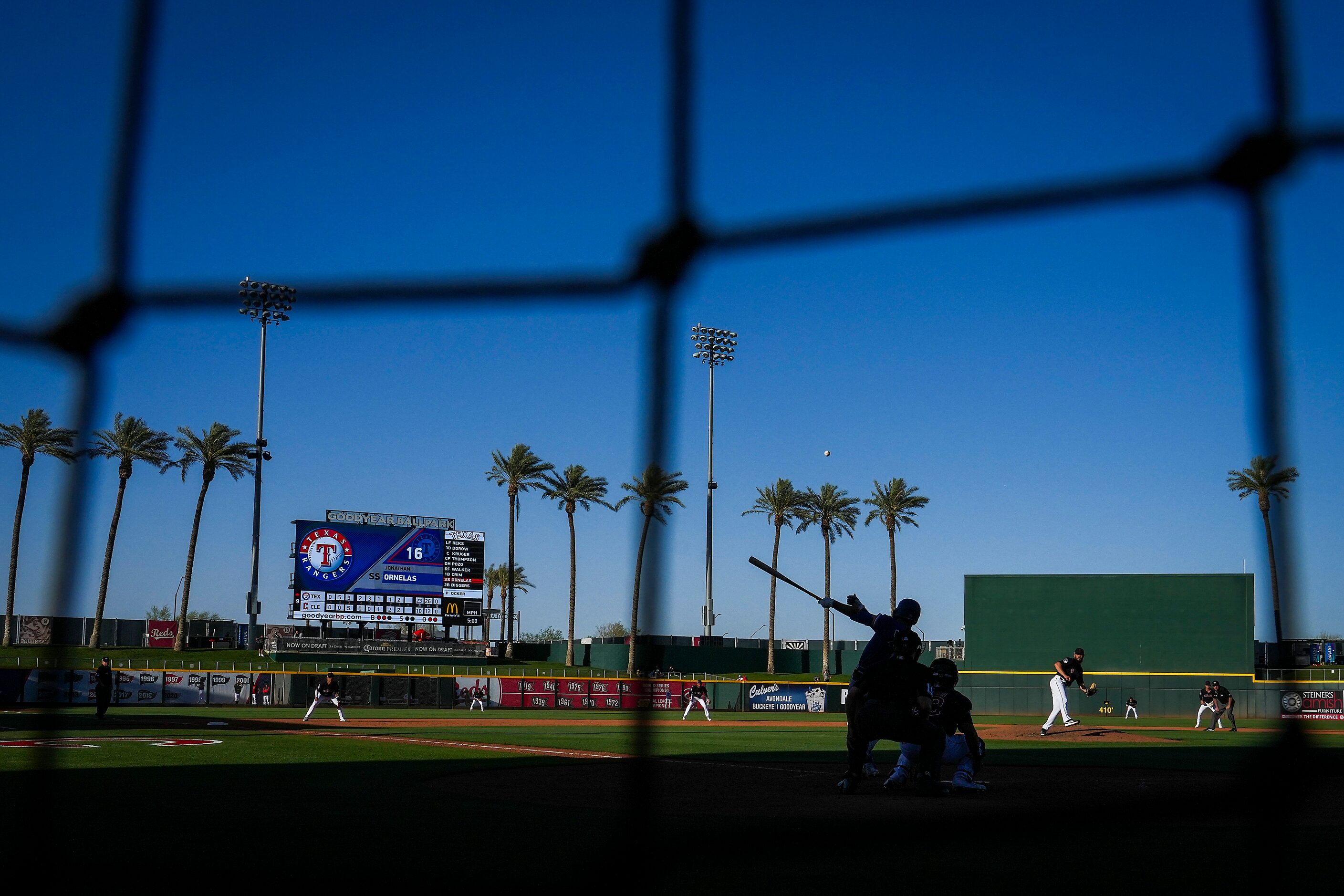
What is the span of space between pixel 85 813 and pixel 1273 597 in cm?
680

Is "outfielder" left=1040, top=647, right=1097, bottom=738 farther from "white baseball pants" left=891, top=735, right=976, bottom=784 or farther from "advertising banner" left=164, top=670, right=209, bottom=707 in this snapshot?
"advertising banner" left=164, top=670, right=209, bottom=707

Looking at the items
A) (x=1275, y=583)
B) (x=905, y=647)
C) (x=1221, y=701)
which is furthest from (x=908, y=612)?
(x=1221, y=701)

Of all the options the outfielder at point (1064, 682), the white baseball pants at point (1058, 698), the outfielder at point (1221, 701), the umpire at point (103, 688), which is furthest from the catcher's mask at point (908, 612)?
the outfielder at point (1221, 701)

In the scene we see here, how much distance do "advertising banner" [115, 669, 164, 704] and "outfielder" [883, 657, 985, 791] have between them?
30170 millimetres

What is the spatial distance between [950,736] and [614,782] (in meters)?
2.83

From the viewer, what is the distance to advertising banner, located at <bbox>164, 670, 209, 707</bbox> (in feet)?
116

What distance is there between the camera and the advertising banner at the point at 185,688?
3534cm

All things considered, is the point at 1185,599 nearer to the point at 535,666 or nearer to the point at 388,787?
the point at 535,666

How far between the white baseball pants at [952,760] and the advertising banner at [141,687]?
30117 mm

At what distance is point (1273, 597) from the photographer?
451 centimetres

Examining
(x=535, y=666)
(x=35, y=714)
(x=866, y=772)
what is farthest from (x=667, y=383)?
(x=535, y=666)

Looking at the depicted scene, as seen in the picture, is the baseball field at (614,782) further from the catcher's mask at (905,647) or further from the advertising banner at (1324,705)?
the advertising banner at (1324,705)

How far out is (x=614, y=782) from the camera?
10.6 m

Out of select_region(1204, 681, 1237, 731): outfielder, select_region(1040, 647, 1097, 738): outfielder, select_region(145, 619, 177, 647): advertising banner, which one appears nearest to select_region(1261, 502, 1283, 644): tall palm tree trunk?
select_region(1040, 647, 1097, 738): outfielder
